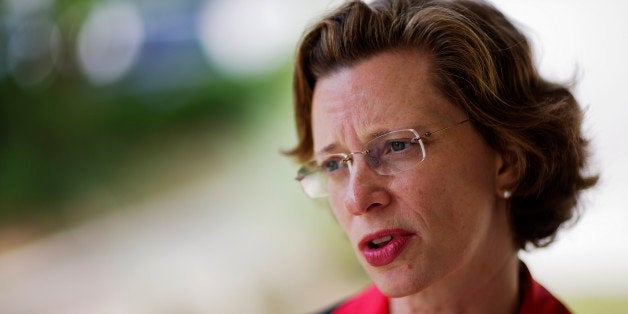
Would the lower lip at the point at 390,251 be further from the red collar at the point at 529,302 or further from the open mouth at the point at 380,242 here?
the red collar at the point at 529,302

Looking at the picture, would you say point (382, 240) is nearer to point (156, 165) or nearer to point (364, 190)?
point (364, 190)

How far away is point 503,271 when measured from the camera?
4.86 feet

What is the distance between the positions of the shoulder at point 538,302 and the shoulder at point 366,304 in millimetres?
326

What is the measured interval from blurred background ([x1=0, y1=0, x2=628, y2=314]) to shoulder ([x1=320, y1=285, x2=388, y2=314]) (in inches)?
104

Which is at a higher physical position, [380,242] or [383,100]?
[383,100]

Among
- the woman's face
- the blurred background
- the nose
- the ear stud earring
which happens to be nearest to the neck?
the woman's face

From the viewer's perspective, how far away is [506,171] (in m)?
1.48

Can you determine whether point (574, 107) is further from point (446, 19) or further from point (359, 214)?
point (359, 214)

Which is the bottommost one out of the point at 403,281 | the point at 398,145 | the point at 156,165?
the point at 403,281

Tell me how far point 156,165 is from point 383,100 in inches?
193

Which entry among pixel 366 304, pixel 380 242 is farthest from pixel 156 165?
pixel 380 242

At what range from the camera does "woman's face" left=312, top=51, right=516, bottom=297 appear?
1.35m

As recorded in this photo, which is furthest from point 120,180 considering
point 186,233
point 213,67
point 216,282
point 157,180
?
point 216,282

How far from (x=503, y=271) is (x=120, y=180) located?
4778mm
